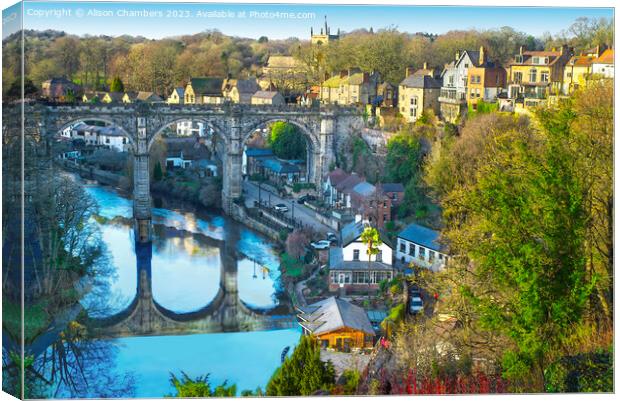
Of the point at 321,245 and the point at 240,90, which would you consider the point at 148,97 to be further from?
the point at 321,245

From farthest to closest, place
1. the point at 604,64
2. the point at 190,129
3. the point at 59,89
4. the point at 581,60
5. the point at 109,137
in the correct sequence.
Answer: the point at 190,129
the point at 109,137
the point at 59,89
the point at 581,60
the point at 604,64

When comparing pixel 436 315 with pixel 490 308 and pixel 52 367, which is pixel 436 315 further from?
pixel 52 367

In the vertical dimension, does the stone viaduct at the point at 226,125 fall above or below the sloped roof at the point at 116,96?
below

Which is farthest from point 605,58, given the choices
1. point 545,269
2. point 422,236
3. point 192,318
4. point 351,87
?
point 351,87

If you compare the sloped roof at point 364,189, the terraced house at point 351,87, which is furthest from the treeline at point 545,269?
the terraced house at point 351,87

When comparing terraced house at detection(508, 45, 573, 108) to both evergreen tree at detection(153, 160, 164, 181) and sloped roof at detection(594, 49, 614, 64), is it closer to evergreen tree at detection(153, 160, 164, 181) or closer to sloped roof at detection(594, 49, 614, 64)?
sloped roof at detection(594, 49, 614, 64)

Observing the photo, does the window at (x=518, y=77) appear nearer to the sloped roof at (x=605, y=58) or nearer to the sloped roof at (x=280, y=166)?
the sloped roof at (x=605, y=58)
